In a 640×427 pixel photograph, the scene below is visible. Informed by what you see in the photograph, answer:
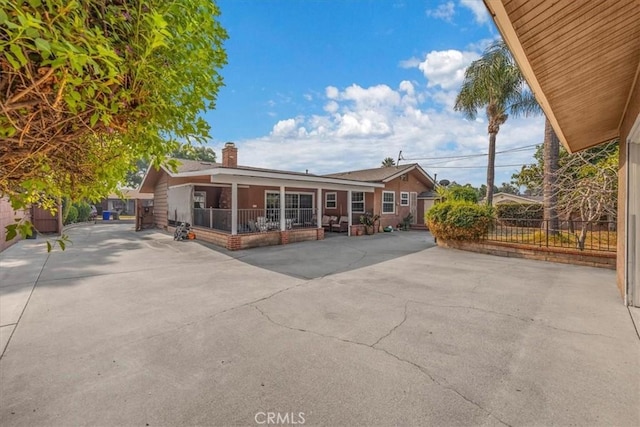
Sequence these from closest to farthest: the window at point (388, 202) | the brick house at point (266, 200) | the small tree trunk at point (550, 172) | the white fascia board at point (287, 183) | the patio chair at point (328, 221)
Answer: the small tree trunk at point (550, 172), the white fascia board at point (287, 183), the brick house at point (266, 200), the patio chair at point (328, 221), the window at point (388, 202)

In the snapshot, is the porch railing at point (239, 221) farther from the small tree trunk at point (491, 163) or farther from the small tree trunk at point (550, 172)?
the small tree trunk at point (550, 172)

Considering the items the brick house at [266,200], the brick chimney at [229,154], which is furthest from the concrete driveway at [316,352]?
the brick chimney at [229,154]

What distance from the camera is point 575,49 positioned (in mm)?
3051

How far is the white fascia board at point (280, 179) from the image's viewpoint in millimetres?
10156

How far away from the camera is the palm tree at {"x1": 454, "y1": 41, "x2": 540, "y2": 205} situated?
14.0 m

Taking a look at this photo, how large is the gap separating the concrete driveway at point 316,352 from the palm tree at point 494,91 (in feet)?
35.8

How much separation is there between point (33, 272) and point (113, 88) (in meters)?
8.38

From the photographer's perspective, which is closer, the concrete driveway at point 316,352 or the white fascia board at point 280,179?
the concrete driveway at point 316,352

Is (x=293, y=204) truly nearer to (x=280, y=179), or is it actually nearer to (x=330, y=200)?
(x=330, y=200)

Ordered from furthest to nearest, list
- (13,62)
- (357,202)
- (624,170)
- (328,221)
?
1. (357,202)
2. (328,221)
3. (624,170)
4. (13,62)

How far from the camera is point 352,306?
15.7 feet

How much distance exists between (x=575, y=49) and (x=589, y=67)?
0.68 metres

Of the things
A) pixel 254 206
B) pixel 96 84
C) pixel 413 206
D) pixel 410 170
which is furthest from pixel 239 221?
pixel 96 84

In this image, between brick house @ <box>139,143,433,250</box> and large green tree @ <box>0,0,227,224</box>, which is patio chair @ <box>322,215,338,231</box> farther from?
large green tree @ <box>0,0,227,224</box>
